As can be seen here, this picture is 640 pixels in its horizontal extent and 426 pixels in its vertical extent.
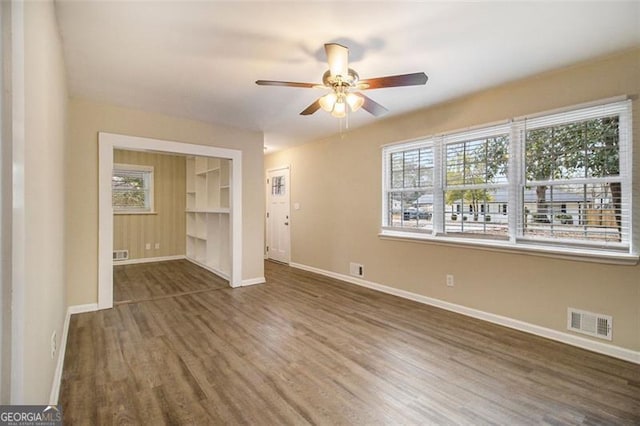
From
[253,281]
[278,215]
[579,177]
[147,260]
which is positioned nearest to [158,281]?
[253,281]

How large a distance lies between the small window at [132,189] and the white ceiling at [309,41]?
3.27 m

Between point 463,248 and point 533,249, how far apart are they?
695 millimetres

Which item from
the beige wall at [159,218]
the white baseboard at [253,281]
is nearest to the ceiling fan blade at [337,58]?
the white baseboard at [253,281]

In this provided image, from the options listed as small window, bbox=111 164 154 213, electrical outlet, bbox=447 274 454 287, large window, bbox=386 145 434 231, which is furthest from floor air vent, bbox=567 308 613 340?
small window, bbox=111 164 154 213

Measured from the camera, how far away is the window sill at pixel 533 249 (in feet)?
8.16

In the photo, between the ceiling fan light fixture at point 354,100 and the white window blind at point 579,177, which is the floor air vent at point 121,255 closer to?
the ceiling fan light fixture at point 354,100

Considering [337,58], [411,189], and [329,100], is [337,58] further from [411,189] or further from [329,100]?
[411,189]

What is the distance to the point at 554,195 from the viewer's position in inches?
114

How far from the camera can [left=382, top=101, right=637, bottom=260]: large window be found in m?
2.58

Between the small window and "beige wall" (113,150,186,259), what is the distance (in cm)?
10

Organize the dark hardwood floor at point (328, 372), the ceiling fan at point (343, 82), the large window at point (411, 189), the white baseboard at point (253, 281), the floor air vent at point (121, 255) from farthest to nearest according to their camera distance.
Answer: the floor air vent at point (121, 255)
the white baseboard at point (253, 281)
the large window at point (411, 189)
the ceiling fan at point (343, 82)
the dark hardwood floor at point (328, 372)

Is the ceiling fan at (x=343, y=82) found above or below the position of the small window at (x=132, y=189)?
above

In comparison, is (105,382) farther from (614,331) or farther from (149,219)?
(149,219)

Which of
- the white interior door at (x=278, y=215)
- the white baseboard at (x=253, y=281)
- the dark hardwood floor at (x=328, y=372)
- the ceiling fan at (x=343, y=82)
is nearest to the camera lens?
the dark hardwood floor at (x=328, y=372)
